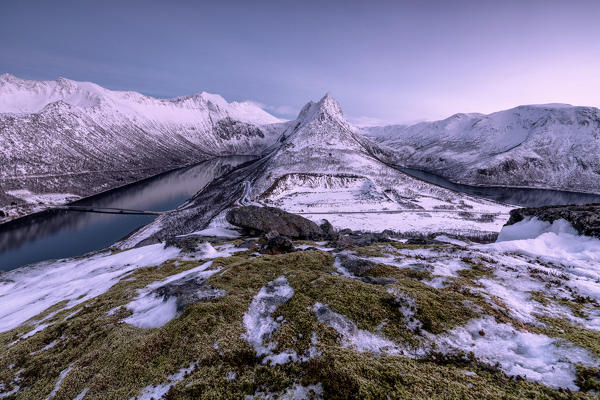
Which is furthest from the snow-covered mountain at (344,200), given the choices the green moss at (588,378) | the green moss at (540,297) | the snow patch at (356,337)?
the green moss at (588,378)

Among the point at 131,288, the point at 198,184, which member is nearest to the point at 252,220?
the point at 131,288

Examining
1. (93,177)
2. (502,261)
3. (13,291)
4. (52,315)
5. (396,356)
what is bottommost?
(13,291)

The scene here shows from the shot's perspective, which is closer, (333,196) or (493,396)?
(493,396)

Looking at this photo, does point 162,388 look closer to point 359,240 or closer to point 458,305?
point 458,305

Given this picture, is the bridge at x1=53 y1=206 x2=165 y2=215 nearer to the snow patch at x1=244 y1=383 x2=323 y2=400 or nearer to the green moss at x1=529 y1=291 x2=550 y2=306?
the snow patch at x1=244 y1=383 x2=323 y2=400

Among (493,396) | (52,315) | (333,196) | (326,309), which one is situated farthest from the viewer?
(333,196)

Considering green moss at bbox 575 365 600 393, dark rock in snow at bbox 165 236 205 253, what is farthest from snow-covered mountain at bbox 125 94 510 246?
green moss at bbox 575 365 600 393

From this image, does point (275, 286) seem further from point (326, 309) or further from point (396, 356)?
point (396, 356)
